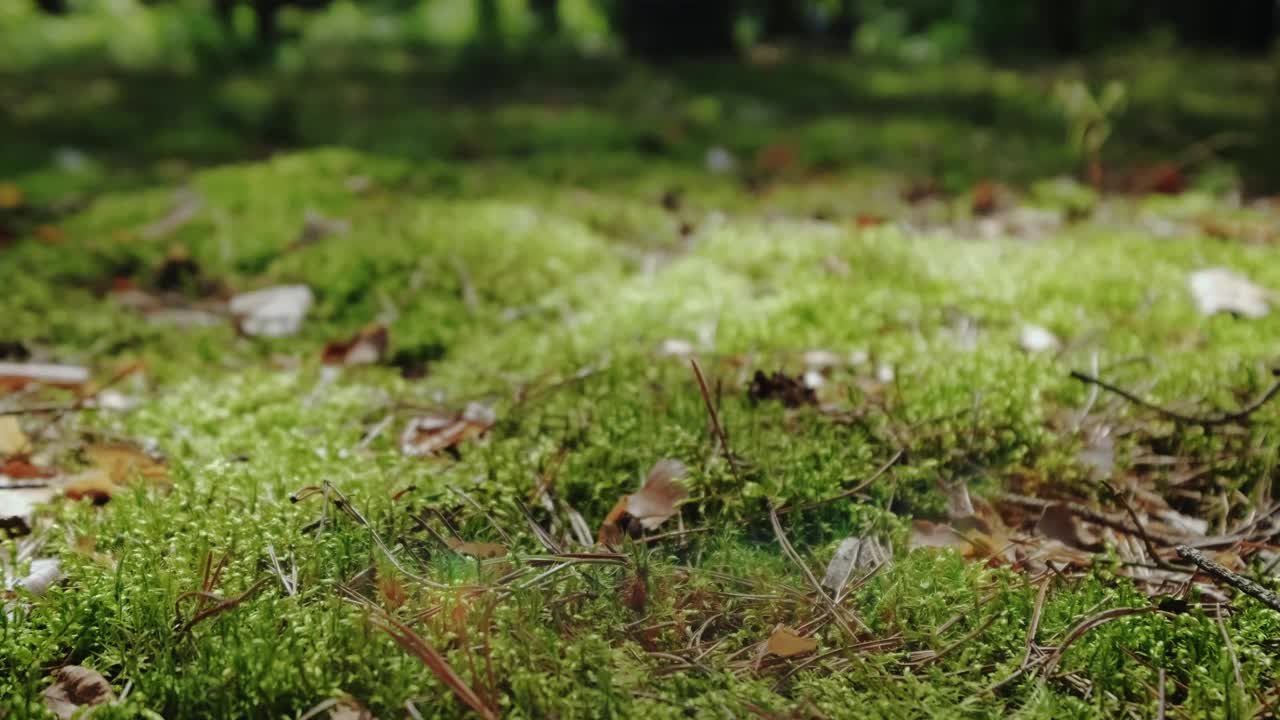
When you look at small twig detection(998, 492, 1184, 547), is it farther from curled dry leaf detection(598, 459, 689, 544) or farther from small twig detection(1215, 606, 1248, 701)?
curled dry leaf detection(598, 459, 689, 544)

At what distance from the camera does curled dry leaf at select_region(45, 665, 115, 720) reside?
131 centimetres

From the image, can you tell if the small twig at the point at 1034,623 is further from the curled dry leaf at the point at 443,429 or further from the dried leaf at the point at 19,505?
the dried leaf at the point at 19,505

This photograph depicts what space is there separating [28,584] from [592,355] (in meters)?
1.34

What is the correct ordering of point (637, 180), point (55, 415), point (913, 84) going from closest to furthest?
1. point (55, 415)
2. point (637, 180)
3. point (913, 84)

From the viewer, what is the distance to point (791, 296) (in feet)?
9.20

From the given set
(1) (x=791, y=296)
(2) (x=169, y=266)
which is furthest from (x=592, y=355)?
(2) (x=169, y=266)

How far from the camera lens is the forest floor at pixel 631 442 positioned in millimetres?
1354

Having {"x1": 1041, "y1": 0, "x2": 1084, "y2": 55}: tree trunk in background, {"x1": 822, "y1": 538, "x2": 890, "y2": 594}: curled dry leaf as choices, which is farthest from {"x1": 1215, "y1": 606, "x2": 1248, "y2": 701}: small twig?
{"x1": 1041, "y1": 0, "x2": 1084, "y2": 55}: tree trunk in background

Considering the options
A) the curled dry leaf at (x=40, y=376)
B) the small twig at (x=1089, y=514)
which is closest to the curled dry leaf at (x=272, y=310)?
the curled dry leaf at (x=40, y=376)

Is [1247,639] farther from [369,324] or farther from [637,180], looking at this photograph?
[637,180]

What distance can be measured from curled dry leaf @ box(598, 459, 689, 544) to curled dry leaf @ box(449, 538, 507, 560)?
203 mm

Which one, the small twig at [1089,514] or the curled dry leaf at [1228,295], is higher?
the curled dry leaf at [1228,295]

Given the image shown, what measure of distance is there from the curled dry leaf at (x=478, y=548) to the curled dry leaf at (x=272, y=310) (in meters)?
1.54

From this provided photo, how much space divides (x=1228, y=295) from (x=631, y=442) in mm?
1964
